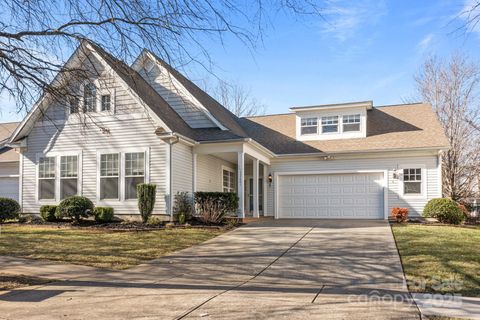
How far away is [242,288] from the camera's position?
6625 millimetres

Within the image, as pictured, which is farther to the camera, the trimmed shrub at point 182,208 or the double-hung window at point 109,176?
the double-hung window at point 109,176

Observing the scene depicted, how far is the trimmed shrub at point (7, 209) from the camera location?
15852 mm

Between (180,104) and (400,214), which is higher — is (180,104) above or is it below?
above

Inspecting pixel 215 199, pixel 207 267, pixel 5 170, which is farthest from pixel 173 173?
pixel 5 170

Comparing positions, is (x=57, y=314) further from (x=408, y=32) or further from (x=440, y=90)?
(x=440, y=90)

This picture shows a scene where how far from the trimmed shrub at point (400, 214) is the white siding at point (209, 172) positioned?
743cm

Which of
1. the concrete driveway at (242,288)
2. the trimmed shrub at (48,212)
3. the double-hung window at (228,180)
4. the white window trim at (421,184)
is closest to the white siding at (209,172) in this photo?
the double-hung window at (228,180)

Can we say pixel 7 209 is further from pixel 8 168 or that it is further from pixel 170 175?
pixel 170 175

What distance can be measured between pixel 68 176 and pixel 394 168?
13352 millimetres

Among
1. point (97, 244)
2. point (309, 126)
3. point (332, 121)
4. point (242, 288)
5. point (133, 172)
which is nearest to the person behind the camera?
point (242, 288)

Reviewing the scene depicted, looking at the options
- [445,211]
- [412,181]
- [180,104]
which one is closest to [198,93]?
[180,104]

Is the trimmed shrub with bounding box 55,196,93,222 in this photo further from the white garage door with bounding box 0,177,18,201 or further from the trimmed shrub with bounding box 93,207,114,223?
the white garage door with bounding box 0,177,18,201

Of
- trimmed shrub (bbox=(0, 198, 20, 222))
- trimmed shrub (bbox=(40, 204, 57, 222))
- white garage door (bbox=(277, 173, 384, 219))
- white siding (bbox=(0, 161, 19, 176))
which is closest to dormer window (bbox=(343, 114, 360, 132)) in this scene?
white garage door (bbox=(277, 173, 384, 219))

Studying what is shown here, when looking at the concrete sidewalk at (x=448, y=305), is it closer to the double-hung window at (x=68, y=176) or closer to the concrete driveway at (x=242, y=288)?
the concrete driveway at (x=242, y=288)
